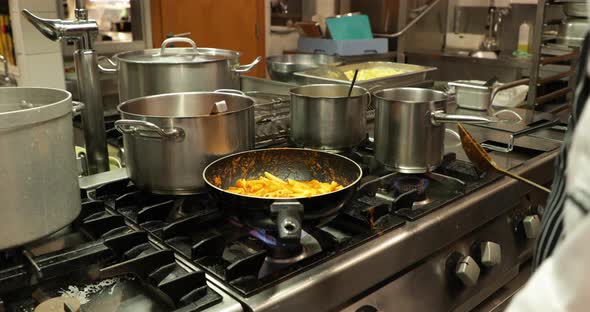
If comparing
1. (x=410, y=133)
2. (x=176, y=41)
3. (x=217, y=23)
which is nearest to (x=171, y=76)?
(x=176, y=41)

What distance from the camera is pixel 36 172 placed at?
688mm

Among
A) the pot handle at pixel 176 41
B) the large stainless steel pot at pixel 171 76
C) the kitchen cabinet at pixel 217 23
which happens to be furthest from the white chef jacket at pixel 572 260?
the kitchen cabinet at pixel 217 23

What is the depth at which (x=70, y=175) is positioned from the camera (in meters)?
0.76

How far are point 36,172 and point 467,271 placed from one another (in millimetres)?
718

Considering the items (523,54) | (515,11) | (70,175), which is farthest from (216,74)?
(515,11)

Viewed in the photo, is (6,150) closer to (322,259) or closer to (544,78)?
(322,259)

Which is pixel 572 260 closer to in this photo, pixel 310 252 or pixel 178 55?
pixel 310 252

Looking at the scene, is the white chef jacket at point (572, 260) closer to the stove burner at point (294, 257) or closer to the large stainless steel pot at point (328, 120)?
the stove burner at point (294, 257)

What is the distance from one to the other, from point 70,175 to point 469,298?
2.46 ft

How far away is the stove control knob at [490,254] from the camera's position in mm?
989

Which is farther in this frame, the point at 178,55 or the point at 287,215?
the point at 178,55

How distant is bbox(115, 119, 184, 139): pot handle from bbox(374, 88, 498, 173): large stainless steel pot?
0.42 metres

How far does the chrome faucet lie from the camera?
3.29ft

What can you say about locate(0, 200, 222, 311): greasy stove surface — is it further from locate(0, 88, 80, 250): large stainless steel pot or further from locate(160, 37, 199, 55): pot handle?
locate(160, 37, 199, 55): pot handle
